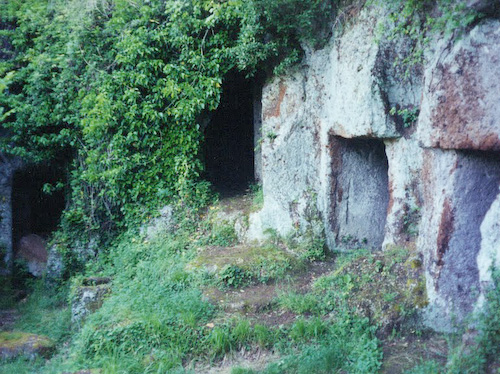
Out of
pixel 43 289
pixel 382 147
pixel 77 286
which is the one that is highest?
pixel 382 147

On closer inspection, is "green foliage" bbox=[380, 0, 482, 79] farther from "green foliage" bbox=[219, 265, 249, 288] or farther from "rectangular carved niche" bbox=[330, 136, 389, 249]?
"green foliage" bbox=[219, 265, 249, 288]

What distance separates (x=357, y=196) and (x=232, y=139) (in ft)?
16.6

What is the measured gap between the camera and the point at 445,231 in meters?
5.16

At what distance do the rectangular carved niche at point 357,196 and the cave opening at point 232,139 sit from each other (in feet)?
11.7

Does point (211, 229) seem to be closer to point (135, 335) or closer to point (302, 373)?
point (135, 335)

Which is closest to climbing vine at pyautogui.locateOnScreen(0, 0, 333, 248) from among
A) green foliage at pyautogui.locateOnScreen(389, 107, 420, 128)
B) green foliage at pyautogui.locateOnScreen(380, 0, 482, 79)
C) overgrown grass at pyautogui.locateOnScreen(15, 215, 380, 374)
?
green foliage at pyautogui.locateOnScreen(380, 0, 482, 79)

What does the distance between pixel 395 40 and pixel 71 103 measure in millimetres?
6295

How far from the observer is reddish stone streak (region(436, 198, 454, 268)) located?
511 cm

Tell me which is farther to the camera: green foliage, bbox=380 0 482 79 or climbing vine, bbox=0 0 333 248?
climbing vine, bbox=0 0 333 248

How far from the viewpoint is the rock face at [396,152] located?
4824 millimetres

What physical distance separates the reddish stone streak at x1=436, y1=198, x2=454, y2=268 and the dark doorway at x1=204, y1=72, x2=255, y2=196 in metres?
6.35

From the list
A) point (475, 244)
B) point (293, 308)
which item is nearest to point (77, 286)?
point (293, 308)

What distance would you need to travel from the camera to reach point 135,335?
592 centimetres

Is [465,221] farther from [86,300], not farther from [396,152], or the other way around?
[86,300]
